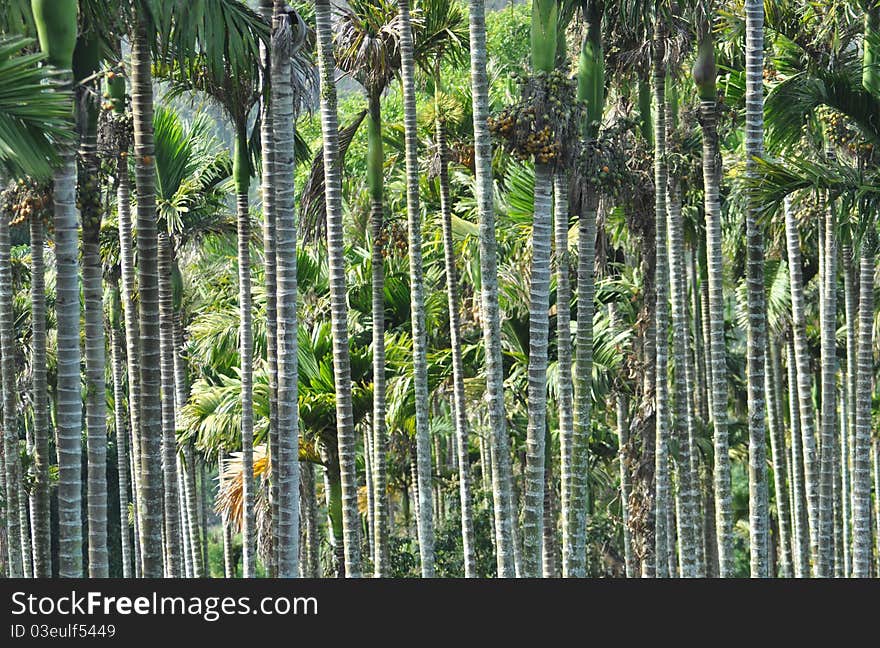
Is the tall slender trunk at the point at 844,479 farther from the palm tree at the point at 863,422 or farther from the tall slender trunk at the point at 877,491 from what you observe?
the palm tree at the point at 863,422

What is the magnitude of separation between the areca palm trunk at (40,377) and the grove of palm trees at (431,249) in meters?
0.05

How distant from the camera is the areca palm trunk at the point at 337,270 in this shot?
14141 millimetres

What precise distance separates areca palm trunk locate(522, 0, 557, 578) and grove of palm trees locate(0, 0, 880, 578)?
31mm

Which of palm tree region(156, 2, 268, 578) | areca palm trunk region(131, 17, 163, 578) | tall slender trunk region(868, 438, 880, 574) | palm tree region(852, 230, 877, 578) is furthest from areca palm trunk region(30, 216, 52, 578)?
tall slender trunk region(868, 438, 880, 574)

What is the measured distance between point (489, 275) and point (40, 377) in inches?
216

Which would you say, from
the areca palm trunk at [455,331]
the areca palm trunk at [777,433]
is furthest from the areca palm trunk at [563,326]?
the areca palm trunk at [777,433]

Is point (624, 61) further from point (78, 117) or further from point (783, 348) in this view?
point (783, 348)

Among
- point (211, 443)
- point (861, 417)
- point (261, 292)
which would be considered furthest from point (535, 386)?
point (261, 292)

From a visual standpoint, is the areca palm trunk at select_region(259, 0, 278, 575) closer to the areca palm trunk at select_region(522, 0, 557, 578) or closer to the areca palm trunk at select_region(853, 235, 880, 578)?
the areca palm trunk at select_region(522, 0, 557, 578)

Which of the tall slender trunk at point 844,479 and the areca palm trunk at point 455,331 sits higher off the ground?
the areca palm trunk at point 455,331

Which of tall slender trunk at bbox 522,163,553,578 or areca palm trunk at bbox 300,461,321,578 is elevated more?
tall slender trunk at bbox 522,163,553,578

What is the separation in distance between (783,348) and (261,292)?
1260cm

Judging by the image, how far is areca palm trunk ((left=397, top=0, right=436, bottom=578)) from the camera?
15852mm

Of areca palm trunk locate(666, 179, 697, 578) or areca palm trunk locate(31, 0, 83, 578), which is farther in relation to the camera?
areca palm trunk locate(666, 179, 697, 578)
